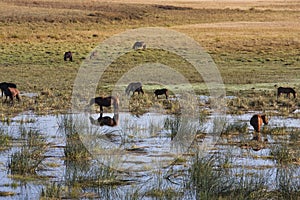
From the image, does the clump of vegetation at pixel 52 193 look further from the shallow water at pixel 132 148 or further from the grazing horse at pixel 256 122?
the grazing horse at pixel 256 122

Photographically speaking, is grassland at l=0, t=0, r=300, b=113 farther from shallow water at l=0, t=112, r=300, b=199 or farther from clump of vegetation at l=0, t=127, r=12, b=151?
clump of vegetation at l=0, t=127, r=12, b=151

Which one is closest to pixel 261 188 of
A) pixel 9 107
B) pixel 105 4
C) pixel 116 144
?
pixel 116 144

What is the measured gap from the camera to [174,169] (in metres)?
11.9

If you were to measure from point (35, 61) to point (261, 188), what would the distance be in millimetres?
24654

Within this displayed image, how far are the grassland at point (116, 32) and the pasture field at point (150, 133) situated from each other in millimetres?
93

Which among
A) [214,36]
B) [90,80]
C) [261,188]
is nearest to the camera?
[261,188]

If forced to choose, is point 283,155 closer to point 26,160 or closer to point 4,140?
point 26,160

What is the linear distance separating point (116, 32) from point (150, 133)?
118 feet

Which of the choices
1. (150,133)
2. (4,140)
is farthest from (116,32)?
(4,140)

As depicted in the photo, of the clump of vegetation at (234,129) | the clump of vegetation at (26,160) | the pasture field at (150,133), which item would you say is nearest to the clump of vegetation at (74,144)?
the pasture field at (150,133)

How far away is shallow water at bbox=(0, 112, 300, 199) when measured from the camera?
11391mm

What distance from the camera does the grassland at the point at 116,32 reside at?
1013 inches

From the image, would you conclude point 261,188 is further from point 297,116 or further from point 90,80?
point 90,80

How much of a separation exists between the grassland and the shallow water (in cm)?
266
